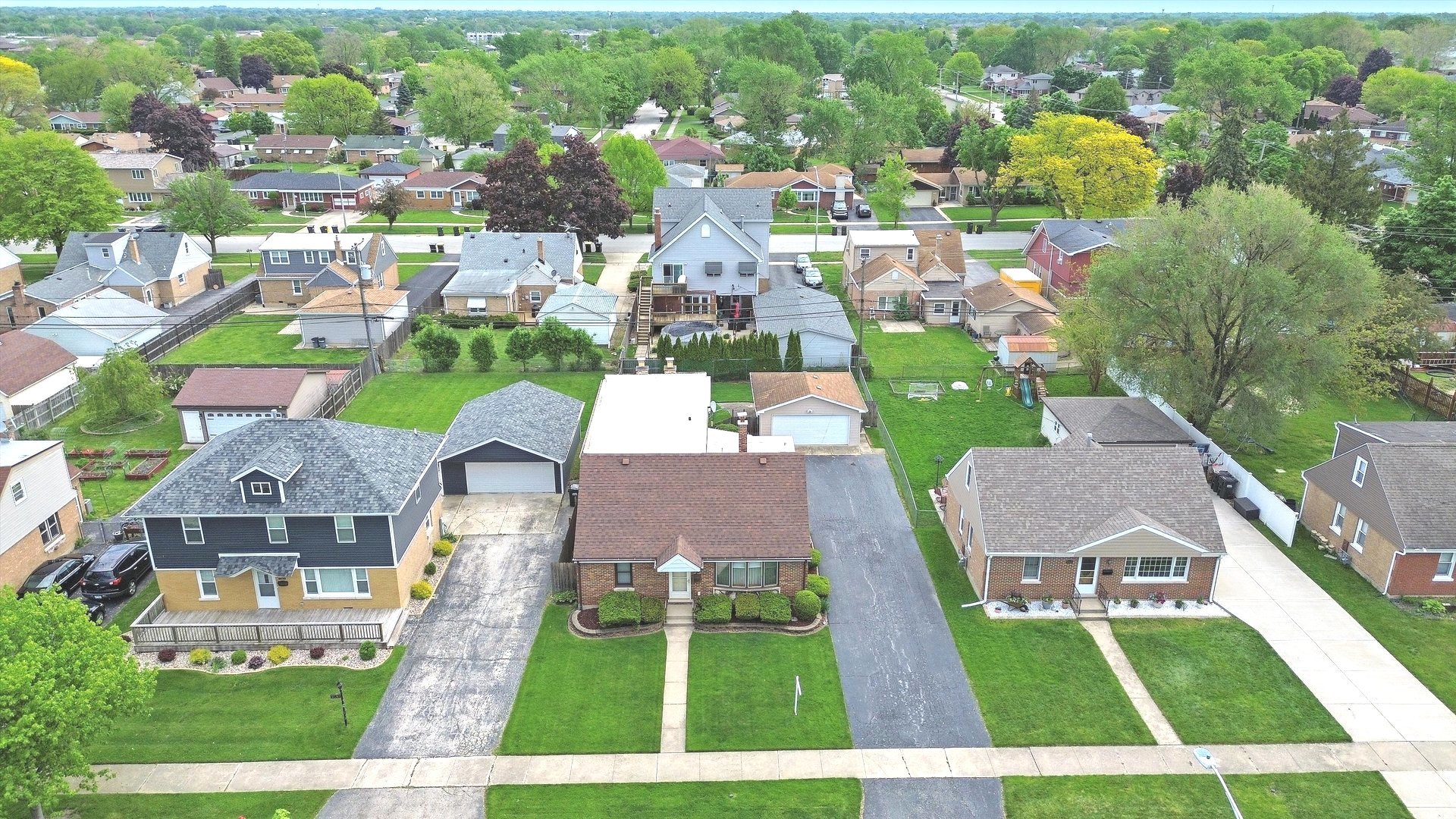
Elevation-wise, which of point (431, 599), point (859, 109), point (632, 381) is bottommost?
point (431, 599)

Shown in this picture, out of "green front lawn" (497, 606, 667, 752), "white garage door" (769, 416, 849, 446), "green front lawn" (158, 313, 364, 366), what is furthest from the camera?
"green front lawn" (158, 313, 364, 366)

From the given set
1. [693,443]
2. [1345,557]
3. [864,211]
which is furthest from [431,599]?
[864,211]

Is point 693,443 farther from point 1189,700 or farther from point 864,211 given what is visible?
point 864,211

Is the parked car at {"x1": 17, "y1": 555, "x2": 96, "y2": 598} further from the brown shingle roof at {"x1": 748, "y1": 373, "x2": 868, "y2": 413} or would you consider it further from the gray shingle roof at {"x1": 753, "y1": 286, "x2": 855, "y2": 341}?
the gray shingle roof at {"x1": 753, "y1": 286, "x2": 855, "y2": 341}

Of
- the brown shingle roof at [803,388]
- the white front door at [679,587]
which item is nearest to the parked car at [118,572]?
the white front door at [679,587]

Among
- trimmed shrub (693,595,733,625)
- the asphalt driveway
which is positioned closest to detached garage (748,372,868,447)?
the asphalt driveway
